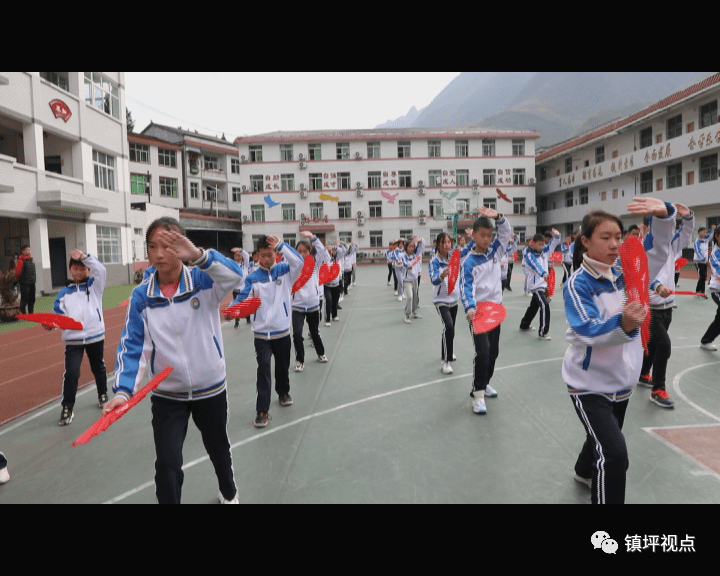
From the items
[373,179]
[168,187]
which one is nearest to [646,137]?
[373,179]

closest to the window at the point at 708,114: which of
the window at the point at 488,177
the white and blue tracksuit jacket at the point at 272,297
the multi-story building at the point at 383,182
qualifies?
the multi-story building at the point at 383,182

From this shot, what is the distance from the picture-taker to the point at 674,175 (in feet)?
82.7

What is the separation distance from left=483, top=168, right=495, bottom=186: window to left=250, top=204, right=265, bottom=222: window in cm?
2012

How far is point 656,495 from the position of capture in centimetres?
283

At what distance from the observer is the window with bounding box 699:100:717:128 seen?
72.1ft

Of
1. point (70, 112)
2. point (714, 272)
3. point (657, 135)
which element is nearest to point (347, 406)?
point (714, 272)

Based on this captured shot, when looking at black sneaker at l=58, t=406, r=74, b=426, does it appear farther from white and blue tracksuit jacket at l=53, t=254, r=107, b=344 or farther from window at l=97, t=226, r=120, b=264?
window at l=97, t=226, r=120, b=264

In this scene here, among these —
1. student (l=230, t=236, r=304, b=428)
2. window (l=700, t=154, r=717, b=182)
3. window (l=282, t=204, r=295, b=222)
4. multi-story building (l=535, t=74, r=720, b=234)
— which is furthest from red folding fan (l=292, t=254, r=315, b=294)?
window (l=282, t=204, r=295, b=222)

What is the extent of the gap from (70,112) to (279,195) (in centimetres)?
1940

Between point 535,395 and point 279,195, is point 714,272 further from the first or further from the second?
point 279,195

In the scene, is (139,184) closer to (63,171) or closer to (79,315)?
(63,171)

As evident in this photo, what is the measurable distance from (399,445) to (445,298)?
274cm

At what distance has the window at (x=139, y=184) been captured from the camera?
122ft

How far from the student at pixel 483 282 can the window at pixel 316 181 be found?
34.9 m
